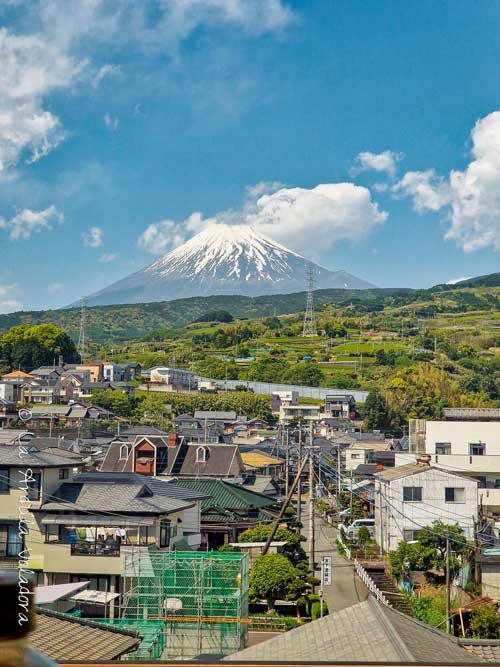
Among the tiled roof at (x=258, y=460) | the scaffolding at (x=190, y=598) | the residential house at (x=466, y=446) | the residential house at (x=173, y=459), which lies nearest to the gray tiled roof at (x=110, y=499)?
the scaffolding at (x=190, y=598)

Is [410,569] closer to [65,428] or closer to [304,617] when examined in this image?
[304,617]

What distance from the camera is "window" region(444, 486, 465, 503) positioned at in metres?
12.4

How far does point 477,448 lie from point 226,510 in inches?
226

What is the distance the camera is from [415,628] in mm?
3873

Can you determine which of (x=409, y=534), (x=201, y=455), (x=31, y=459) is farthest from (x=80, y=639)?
(x=201, y=455)

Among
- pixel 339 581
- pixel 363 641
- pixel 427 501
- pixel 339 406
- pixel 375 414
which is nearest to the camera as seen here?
pixel 363 641

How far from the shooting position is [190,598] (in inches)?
313

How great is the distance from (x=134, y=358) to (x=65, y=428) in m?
22.0

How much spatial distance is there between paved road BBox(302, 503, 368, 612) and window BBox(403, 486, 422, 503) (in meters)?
1.39

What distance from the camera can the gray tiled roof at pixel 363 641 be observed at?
331 cm

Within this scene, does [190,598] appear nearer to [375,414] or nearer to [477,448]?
[477,448]

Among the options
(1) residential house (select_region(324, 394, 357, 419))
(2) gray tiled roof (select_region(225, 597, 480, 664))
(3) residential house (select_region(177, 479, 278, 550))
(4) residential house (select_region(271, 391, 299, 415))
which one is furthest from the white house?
(4) residential house (select_region(271, 391, 299, 415))

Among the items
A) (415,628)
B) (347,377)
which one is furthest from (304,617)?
(347,377)

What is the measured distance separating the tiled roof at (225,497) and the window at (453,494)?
344cm
